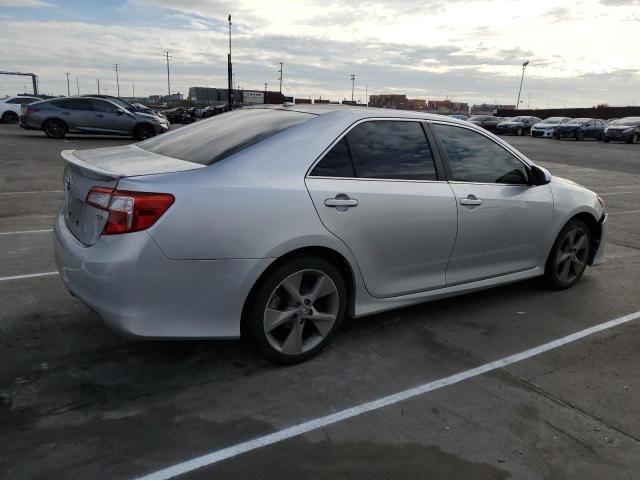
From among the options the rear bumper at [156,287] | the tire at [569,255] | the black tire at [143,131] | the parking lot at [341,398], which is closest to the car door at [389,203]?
the parking lot at [341,398]

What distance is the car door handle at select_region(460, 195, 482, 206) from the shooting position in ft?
13.4

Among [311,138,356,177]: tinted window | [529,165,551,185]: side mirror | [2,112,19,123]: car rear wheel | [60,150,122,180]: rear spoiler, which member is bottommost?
[2,112,19,123]: car rear wheel

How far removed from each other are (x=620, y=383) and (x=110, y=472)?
3.04 metres

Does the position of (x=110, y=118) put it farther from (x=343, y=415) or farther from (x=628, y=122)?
(x=628, y=122)

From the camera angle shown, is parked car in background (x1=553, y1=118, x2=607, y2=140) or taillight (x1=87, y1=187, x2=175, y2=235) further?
parked car in background (x1=553, y1=118, x2=607, y2=140)

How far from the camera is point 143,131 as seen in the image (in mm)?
19953

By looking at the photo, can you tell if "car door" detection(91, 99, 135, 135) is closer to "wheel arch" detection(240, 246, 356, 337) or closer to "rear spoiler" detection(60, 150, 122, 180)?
"rear spoiler" detection(60, 150, 122, 180)

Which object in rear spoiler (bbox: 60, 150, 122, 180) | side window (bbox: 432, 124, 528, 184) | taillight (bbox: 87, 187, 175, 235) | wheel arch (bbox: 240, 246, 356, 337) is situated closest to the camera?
taillight (bbox: 87, 187, 175, 235)

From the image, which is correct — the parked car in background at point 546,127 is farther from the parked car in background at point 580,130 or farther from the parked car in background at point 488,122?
the parked car in background at point 488,122

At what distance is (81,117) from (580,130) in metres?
29.6

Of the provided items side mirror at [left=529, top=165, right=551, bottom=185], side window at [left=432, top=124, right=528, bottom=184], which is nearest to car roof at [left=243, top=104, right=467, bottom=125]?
side window at [left=432, top=124, right=528, bottom=184]

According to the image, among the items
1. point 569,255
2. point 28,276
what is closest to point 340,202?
point 569,255

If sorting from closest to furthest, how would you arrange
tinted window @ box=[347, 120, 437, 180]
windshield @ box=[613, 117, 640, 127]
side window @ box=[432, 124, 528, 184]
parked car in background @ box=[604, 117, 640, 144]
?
tinted window @ box=[347, 120, 437, 180]
side window @ box=[432, 124, 528, 184]
parked car in background @ box=[604, 117, 640, 144]
windshield @ box=[613, 117, 640, 127]

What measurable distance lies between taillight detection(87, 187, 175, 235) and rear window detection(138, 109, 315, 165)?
480 mm
